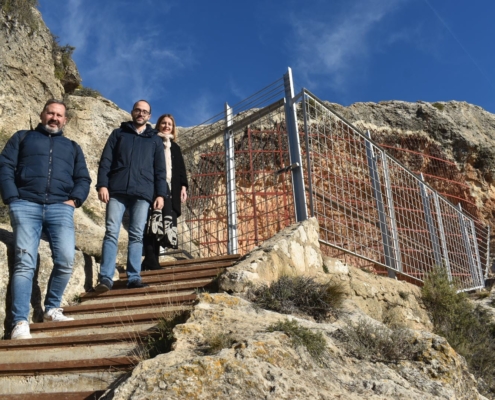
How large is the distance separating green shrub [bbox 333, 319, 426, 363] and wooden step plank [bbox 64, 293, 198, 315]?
1277mm

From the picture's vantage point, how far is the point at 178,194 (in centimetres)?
608

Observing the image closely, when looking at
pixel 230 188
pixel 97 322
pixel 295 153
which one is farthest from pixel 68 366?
pixel 230 188

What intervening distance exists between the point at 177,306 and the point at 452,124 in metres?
14.2

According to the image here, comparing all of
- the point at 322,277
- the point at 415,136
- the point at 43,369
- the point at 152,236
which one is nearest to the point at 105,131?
the point at 152,236

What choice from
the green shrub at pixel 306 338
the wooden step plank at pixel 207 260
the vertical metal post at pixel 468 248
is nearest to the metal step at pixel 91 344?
the wooden step plank at pixel 207 260

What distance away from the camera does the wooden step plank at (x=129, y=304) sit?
4.23 meters

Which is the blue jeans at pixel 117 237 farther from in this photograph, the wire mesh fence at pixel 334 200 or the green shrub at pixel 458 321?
the green shrub at pixel 458 321

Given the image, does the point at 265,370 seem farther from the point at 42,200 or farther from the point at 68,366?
the point at 42,200

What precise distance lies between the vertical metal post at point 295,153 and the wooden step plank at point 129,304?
186 centimetres

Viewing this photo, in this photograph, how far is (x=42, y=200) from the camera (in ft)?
14.3

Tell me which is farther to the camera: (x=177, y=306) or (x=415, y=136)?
(x=415, y=136)

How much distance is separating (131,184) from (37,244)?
3.52 ft

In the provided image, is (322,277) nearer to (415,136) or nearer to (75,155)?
(75,155)

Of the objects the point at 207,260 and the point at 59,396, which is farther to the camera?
the point at 207,260
